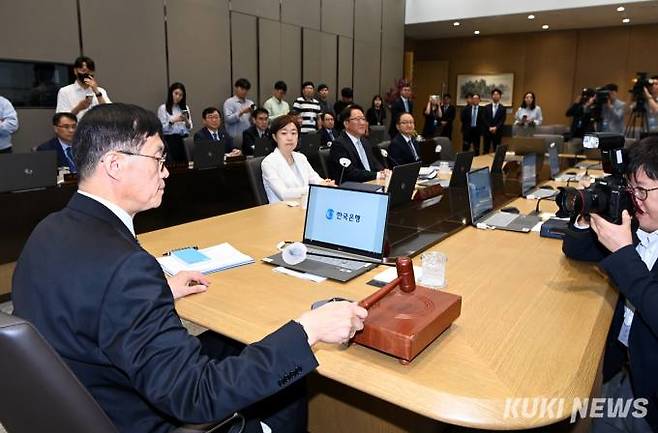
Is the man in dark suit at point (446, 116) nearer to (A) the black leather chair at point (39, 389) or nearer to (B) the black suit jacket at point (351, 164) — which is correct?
(B) the black suit jacket at point (351, 164)

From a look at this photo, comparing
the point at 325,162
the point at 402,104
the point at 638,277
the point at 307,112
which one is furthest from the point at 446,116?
the point at 638,277

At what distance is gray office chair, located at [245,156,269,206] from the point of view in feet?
10.3

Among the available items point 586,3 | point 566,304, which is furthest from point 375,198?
point 586,3

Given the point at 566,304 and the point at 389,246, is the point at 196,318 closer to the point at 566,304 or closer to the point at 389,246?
the point at 389,246

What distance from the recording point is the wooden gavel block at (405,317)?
3.71 ft

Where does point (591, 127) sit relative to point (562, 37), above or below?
below

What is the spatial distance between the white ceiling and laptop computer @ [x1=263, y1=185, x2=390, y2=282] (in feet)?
29.2

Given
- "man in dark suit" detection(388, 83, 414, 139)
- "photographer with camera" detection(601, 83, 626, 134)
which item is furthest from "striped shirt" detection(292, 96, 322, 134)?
"photographer with camera" detection(601, 83, 626, 134)

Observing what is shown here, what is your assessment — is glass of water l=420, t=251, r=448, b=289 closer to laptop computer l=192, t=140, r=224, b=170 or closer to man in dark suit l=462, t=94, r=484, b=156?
laptop computer l=192, t=140, r=224, b=170

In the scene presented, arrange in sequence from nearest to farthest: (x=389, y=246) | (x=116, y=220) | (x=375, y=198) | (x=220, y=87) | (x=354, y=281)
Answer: (x=116, y=220) < (x=354, y=281) < (x=375, y=198) < (x=389, y=246) < (x=220, y=87)

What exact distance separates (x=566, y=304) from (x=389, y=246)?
74 centimetres

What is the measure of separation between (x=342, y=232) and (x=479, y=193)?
1.02m

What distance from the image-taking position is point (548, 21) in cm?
997

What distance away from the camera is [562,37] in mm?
11086
